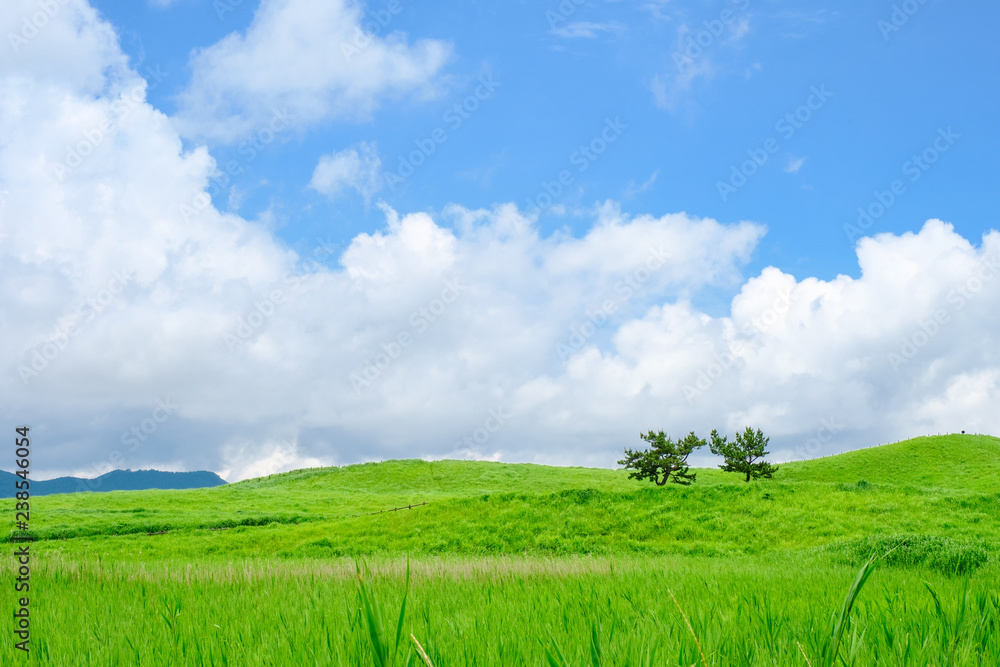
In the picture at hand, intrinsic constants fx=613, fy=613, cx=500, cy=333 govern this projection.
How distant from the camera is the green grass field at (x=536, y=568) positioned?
10.7 ft

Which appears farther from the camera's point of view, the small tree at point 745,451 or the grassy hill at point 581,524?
the small tree at point 745,451

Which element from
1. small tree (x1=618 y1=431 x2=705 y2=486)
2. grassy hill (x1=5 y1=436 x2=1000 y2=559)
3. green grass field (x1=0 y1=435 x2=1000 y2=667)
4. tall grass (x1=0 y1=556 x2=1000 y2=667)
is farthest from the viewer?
small tree (x1=618 y1=431 x2=705 y2=486)

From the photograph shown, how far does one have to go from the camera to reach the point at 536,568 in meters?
11.9

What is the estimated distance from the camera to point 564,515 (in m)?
29.6

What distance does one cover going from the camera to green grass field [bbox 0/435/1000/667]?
10.7 ft

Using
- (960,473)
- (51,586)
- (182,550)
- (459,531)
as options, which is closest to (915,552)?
(51,586)

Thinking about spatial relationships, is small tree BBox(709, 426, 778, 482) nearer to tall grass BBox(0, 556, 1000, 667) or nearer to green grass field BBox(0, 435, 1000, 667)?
green grass field BBox(0, 435, 1000, 667)

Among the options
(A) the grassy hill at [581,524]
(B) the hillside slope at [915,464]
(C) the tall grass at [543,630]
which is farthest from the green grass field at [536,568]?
(B) the hillside slope at [915,464]

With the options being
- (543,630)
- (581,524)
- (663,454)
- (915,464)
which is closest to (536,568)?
(543,630)

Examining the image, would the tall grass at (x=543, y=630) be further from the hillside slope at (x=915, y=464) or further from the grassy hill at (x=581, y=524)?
the hillside slope at (x=915, y=464)

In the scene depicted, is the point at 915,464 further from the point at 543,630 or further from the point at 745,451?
the point at 543,630

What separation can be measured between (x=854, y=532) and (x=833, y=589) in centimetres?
2118

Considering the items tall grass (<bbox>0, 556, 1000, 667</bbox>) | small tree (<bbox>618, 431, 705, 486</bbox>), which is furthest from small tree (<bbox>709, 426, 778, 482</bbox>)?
tall grass (<bbox>0, 556, 1000, 667</bbox>)

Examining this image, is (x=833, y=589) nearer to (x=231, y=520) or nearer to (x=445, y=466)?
(x=231, y=520)
